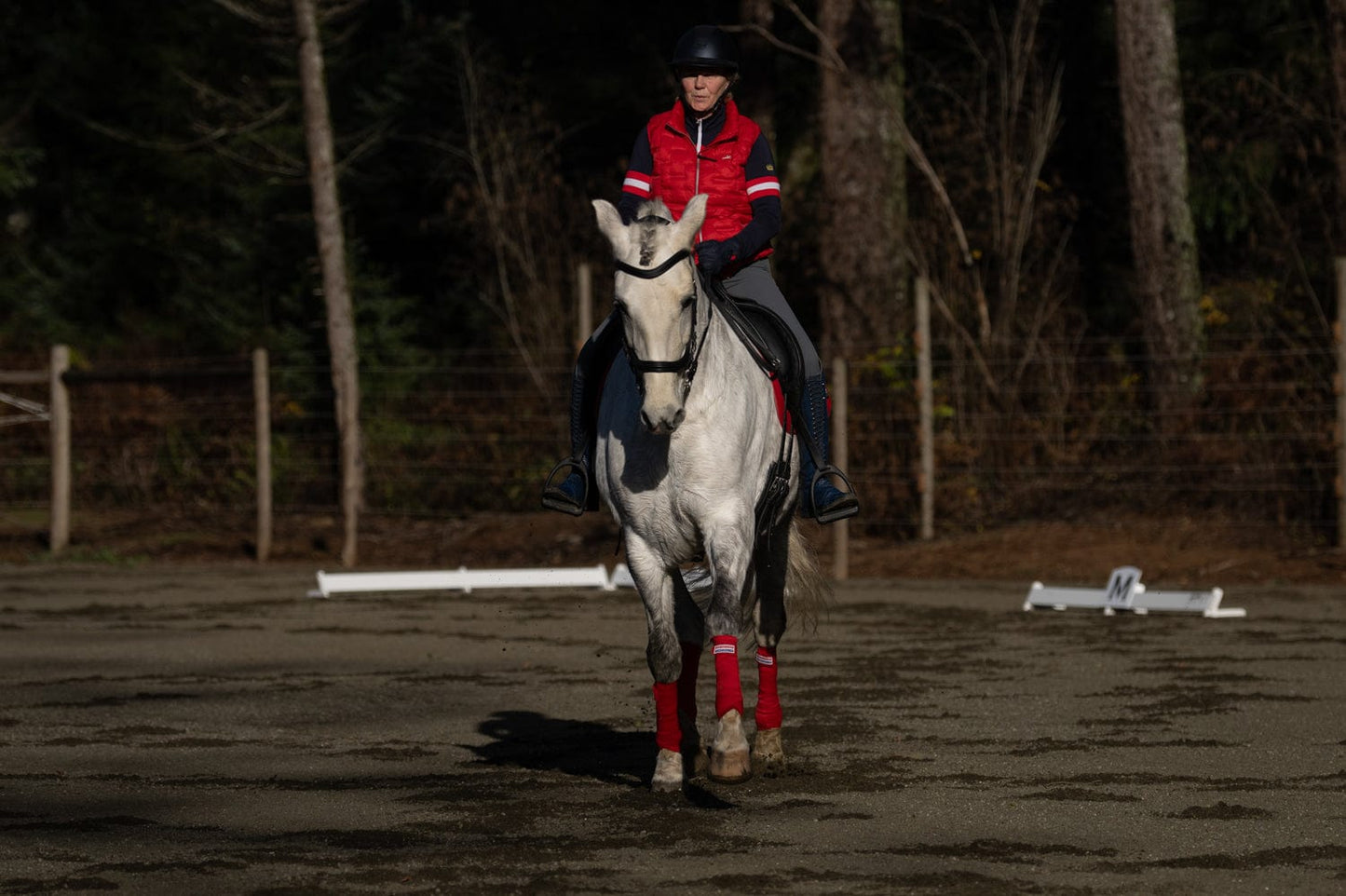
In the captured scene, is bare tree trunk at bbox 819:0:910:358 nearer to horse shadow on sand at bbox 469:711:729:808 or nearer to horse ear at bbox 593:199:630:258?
horse shadow on sand at bbox 469:711:729:808

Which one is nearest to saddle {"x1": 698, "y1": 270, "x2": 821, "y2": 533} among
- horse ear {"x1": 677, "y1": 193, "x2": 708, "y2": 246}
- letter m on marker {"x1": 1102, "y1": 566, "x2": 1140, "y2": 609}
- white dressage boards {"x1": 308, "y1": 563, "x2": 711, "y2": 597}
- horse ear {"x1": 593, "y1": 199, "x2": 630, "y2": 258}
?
horse ear {"x1": 677, "y1": 193, "x2": 708, "y2": 246}

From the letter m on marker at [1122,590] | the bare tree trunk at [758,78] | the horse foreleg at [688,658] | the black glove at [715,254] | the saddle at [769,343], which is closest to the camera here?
the black glove at [715,254]

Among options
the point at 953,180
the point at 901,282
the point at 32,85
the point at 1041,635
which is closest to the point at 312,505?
the point at 901,282

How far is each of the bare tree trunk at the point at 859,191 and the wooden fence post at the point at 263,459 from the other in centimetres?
704

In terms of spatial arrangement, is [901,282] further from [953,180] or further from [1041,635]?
[1041,635]

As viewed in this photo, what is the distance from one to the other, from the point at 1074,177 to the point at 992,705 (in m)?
22.8

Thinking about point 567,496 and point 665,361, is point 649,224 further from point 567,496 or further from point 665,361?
point 567,496

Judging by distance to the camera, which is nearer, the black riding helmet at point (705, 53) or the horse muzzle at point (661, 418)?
the horse muzzle at point (661, 418)

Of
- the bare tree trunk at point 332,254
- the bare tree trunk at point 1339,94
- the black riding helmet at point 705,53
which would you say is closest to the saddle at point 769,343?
the black riding helmet at point 705,53

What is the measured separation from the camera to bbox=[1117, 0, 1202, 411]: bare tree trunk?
75.3ft

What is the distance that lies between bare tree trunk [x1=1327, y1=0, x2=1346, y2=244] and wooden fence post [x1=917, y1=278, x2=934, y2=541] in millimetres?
5302

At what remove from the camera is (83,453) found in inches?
1106

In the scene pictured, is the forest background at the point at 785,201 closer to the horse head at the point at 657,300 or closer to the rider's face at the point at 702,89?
the rider's face at the point at 702,89

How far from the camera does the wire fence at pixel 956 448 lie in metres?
Result: 20.5
